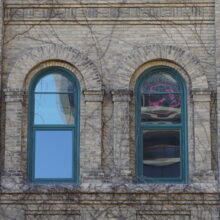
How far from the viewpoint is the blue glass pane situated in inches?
634

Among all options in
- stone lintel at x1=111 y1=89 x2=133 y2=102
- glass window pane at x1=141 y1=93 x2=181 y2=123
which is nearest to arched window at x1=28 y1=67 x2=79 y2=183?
stone lintel at x1=111 y1=89 x2=133 y2=102

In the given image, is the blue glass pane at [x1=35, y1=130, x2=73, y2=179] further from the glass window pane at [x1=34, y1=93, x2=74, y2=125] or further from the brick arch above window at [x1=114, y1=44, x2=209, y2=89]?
the brick arch above window at [x1=114, y1=44, x2=209, y2=89]

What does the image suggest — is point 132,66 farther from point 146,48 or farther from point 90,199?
point 90,199

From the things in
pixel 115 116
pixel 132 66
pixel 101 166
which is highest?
pixel 132 66

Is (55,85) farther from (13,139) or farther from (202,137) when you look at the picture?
(202,137)

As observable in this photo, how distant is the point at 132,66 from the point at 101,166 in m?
2.40

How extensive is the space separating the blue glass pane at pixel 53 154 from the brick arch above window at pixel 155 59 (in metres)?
1.75

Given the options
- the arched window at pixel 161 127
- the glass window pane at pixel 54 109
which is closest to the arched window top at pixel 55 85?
the glass window pane at pixel 54 109

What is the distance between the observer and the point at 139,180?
16.0 m

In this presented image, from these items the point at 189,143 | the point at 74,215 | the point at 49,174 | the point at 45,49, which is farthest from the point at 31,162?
the point at 189,143

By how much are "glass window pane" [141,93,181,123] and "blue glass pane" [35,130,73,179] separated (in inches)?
72.2

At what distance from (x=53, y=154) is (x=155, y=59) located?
3207mm

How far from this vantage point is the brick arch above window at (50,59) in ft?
53.1

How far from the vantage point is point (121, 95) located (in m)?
16.1
